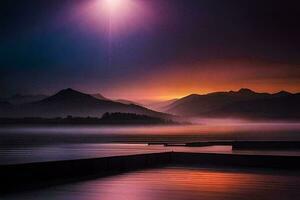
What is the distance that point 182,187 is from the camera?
25.8 feet

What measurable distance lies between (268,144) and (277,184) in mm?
14550

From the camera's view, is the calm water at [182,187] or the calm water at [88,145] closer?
the calm water at [182,187]

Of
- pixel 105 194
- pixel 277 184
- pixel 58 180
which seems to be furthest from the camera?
pixel 58 180

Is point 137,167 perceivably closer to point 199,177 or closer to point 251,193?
point 199,177

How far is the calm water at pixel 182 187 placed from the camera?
22.6 feet

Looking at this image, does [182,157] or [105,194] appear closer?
[105,194]

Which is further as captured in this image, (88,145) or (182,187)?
(88,145)

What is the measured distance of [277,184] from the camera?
8242mm

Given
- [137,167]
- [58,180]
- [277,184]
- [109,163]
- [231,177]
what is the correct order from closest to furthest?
[277,184] < [58,180] < [231,177] < [109,163] < [137,167]

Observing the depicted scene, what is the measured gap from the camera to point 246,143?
23062mm

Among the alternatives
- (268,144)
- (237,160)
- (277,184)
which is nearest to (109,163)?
(237,160)

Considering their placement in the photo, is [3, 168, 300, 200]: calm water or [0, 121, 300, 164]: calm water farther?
[0, 121, 300, 164]: calm water

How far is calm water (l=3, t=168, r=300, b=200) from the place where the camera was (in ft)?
22.6

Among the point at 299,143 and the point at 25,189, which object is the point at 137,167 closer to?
the point at 25,189
